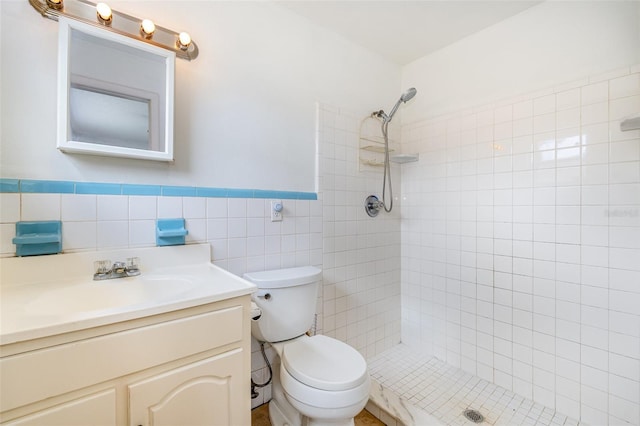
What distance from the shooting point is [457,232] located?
2.01 metres

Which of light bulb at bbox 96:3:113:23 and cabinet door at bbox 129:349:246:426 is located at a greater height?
light bulb at bbox 96:3:113:23

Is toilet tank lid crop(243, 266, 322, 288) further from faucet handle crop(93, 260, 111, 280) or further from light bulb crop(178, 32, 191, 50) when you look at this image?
light bulb crop(178, 32, 191, 50)

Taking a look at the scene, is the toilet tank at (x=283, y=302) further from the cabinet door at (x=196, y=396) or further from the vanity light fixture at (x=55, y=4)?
the vanity light fixture at (x=55, y=4)

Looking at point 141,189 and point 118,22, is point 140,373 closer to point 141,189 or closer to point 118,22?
point 141,189

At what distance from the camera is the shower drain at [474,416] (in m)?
1.52

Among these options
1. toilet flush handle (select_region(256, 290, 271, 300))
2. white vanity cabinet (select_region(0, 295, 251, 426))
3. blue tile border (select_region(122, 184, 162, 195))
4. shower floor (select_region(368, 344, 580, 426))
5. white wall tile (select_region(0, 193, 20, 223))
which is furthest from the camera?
shower floor (select_region(368, 344, 580, 426))

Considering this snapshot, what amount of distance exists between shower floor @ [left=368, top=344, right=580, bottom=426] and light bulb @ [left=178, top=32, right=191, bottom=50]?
2077mm

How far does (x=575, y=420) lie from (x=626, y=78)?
179 centimetres

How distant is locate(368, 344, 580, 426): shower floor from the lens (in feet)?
4.96

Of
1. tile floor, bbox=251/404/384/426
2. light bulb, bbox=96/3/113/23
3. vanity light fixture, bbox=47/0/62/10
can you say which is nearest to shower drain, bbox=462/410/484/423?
tile floor, bbox=251/404/384/426

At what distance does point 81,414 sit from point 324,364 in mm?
848

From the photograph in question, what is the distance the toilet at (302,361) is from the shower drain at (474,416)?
2.41 ft

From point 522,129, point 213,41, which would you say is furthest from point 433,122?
point 213,41

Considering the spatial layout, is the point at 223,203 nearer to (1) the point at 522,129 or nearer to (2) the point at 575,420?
(1) the point at 522,129
